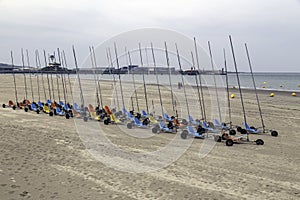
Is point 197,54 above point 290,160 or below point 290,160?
above

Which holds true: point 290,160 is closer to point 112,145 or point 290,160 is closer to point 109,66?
point 112,145

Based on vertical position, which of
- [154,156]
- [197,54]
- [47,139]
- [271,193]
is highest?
[197,54]

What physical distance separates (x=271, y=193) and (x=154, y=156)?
371 cm

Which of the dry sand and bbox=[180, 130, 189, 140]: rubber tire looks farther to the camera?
bbox=[180, 130, 189, 140]: rubber tire

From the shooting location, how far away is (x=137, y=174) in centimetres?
800

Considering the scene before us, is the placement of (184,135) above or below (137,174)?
above

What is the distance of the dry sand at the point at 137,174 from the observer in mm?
6758

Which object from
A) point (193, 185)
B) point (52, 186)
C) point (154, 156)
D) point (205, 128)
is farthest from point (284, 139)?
point (52, 186)

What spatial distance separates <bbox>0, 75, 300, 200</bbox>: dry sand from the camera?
6758 mm

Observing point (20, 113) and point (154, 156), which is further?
point (20, 113)

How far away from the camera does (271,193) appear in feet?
23.0

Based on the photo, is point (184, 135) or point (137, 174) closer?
point (137, 174)

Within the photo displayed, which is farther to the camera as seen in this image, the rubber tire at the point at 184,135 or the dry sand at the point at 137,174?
the rubber tire at the point at 184,135

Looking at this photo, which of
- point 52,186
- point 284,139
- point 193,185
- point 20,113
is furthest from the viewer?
point 20,113
